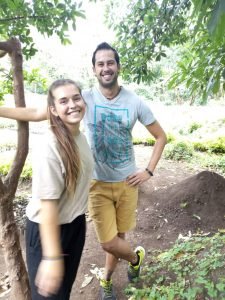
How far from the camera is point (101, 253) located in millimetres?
3502

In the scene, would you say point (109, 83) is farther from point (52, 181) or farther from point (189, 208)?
point (189, 208)

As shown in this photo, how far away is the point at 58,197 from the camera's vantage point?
5.13ft

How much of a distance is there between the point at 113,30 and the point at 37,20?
6.53 ft

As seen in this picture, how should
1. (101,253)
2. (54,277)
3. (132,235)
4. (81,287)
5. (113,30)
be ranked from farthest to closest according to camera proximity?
(113,30) → (132,235) → (101,253) → (81,287) → (54,277)

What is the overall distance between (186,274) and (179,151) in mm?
4973

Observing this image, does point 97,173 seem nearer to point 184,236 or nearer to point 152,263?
point 152,263

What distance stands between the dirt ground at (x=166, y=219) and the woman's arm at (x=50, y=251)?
1.51 metres

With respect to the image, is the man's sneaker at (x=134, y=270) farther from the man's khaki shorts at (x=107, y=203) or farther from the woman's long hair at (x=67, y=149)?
the woman's long hair at (x=67, y=149)

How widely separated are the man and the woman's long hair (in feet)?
1.83

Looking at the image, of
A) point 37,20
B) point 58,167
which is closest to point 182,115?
point 37,20

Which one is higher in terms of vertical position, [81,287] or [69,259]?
[69,259]

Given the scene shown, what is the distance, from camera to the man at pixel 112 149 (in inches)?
87.6

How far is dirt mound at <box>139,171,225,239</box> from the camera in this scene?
3820 millimetres

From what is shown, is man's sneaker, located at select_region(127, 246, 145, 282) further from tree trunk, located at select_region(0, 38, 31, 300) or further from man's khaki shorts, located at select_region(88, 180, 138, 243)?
tree trunk, located at select_region(0, 38, 31, 300)
